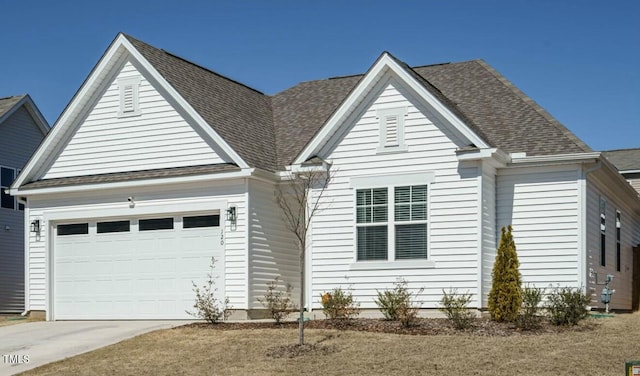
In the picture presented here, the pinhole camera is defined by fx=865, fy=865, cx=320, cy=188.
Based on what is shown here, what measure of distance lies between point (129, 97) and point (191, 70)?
2.25 metres

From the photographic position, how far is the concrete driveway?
54.9 feet

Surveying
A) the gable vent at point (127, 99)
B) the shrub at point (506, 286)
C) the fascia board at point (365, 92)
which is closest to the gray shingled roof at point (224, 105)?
the gable vent at point (127, 99)

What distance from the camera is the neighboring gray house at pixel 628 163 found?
37625 millimetres

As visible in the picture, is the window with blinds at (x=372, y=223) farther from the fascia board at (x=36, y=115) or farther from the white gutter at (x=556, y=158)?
the fascia board at (x=36, y=115)

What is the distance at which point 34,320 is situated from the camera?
2347cm

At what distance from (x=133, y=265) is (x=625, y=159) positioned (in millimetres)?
25879

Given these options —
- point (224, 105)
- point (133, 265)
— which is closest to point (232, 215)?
point (133, 265)

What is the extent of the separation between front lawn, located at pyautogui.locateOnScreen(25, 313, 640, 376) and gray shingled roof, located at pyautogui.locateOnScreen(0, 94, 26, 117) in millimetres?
16073

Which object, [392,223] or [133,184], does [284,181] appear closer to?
[392,223]

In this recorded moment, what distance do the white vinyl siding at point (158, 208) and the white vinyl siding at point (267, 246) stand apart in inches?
10.3

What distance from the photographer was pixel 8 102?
3175 cm

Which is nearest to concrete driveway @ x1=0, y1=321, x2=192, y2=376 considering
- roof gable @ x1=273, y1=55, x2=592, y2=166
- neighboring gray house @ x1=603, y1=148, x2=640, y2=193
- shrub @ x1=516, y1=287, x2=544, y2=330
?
roof gable @ x1=273, y1=55, x2=592, y2=166

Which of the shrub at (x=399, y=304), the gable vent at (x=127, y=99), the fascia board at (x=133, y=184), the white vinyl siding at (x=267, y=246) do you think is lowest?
the shrub at (x=399, y=304)

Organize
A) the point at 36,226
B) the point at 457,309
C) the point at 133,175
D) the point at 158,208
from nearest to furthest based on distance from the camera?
the point at 457,309, the point at 158,208, the point at 133,175, the point at 36,226
